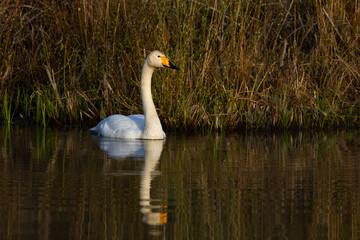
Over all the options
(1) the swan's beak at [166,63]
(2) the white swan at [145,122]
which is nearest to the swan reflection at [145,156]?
(2) the white swan at [145,122]

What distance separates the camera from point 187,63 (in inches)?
436

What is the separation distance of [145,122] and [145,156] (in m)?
1.86

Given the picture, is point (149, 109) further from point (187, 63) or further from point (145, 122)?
point (187, 63)

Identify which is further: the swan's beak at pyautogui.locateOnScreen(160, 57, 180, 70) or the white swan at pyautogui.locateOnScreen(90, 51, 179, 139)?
the swan's beak at pyautogui.locateOnScreen(160, 57, 180, 70)

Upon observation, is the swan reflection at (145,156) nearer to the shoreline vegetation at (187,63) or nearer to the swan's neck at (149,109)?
the swan's neck at (149,109)

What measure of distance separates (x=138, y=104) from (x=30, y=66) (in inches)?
78.7

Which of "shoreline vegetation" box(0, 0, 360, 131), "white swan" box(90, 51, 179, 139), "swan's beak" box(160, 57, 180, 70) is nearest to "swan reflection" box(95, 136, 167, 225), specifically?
"white swan" box(90, 51, 179, 139)

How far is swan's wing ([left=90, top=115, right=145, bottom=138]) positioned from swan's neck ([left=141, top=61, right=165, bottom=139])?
0.62 ft

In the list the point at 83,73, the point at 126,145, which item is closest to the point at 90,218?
the point at 126,145

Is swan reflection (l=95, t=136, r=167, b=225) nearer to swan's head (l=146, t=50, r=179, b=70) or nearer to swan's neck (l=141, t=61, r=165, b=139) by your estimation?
swan's neck (l=141, t=61, r=165, b=139)

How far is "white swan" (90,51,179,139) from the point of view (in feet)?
32.7

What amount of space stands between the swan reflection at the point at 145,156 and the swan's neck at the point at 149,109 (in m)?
0.14

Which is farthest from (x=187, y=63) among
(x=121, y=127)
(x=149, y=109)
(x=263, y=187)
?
(x=263, y=187)

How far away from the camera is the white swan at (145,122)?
32.7 ft
